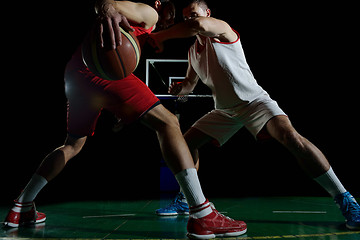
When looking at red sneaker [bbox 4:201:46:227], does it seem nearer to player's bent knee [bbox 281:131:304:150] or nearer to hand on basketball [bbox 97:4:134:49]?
hand on basketball [bbox 97:4:134:49]

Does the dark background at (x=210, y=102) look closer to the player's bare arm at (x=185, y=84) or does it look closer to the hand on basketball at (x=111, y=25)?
the player's bare arm at (x=185, y=84)

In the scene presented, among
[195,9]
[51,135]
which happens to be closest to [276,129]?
[195,9]

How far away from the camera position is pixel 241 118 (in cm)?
203

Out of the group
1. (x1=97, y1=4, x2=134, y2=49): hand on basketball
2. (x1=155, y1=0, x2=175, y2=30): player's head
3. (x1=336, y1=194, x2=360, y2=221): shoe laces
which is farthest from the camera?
(x1=155, y1=0, x2=175, y2=30): player's head

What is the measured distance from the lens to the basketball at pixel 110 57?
1472 millimetres

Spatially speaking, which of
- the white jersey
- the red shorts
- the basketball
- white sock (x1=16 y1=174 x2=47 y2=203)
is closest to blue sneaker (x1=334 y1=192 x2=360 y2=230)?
the white jersey

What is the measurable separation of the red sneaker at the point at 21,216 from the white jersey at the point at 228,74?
1.30 meters

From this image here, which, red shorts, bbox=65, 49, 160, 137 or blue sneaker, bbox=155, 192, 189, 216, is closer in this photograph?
red shorts, bbox=65, 49, 160, 137

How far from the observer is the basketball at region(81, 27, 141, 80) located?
1.47 metres

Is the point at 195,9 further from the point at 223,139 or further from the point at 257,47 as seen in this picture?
the point at 257,47

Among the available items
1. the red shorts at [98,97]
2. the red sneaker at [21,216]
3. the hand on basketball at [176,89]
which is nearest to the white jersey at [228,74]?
the hand on basketball at [176,89]

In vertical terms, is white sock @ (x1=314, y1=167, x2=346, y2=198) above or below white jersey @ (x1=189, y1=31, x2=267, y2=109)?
below

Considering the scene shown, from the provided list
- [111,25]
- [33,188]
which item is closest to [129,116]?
[111,25]

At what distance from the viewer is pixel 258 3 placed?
15.5 feet
